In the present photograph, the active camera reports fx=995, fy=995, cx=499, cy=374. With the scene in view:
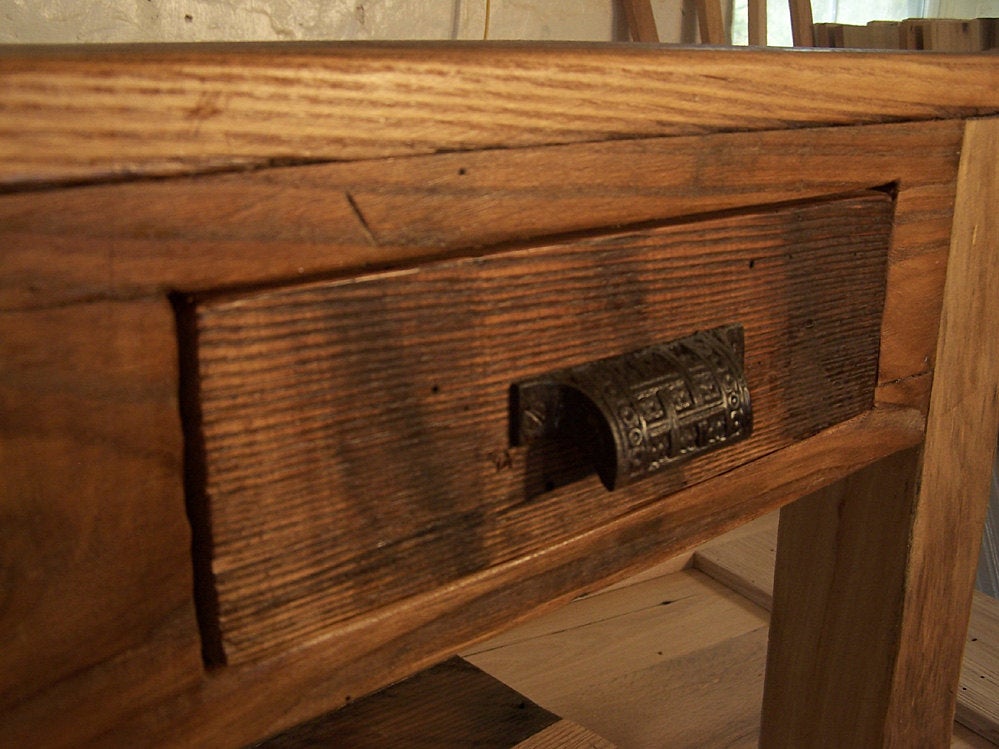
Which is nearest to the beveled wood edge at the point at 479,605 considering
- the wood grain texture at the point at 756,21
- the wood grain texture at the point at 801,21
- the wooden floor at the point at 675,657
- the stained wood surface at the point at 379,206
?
the stained wood surface at the point at 379,206

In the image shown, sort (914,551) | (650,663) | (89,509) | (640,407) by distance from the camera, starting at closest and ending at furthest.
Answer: (89,509), (640,407), (914,551), (650,663)

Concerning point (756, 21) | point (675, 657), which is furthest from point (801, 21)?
point (675, 657)

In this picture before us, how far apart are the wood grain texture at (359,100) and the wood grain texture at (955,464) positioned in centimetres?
16

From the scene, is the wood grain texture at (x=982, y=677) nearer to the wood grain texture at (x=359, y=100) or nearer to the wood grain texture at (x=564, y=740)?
the wood grain texture at (x=564, y=740)

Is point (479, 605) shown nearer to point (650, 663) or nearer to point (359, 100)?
point (359, 100)

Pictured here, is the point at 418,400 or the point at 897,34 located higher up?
the point at 897,34

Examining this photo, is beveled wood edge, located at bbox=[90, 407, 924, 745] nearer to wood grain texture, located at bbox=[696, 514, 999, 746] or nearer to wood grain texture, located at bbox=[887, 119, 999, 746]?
wood grain texture, located at bbox=[887, 119, 999, 746]

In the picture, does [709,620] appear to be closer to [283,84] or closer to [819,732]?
[819,732]

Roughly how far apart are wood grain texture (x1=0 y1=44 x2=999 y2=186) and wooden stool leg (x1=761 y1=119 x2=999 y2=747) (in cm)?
18

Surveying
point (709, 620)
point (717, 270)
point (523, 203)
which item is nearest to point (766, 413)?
point (717, 270)

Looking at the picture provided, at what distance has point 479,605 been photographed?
1.30 feet

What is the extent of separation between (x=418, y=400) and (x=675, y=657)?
2.98 ft

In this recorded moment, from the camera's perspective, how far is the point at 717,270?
0.43m

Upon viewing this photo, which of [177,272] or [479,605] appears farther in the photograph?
[479,605]
